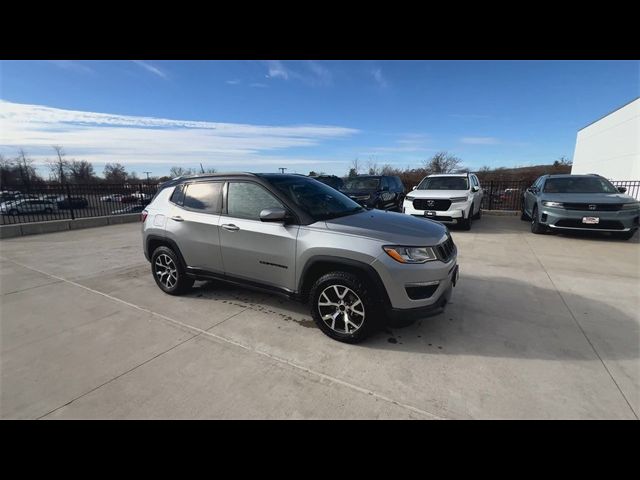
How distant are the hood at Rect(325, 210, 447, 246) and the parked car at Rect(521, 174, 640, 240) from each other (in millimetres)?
5626

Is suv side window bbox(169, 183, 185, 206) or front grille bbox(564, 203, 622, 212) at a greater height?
suv side window bbox(169, 183, 185, 206)

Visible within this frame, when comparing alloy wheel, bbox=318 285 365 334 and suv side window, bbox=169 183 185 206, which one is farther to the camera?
suv side window, bbox=169 183 185 206

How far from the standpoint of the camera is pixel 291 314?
11.3 ft

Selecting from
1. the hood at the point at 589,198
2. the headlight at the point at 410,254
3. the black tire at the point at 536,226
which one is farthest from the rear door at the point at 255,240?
the black tire at the point at 536,226

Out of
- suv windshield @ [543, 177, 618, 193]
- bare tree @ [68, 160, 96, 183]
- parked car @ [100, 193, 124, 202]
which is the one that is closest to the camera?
suv windshield @ [543, 177, 618, 193]

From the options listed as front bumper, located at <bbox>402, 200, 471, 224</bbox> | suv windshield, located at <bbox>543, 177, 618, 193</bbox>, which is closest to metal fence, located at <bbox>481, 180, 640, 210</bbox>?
suv windshield, located at <bbox>543, 177, 618, 193</bbox>

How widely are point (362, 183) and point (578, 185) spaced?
6.15 meters

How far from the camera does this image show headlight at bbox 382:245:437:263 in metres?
2.57

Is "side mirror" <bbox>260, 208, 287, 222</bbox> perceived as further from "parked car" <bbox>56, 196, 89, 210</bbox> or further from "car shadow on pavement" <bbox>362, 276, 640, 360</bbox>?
"parked car" <bbox>56, 196, 89, 210</bbox>

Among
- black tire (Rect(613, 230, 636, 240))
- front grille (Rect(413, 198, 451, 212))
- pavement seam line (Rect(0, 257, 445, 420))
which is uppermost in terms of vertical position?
front grille (Rect(413, 198, 451, 212))

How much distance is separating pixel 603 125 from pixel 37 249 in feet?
111
